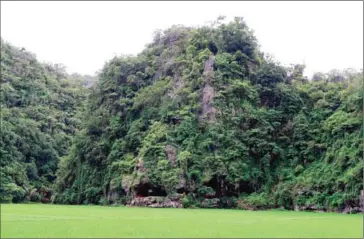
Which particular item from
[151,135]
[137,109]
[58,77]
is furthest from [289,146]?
[58,77]

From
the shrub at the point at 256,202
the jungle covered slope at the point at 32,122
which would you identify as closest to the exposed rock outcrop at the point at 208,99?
the shrub at the point at 256,202

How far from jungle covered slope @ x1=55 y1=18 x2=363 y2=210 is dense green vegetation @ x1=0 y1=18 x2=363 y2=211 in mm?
108

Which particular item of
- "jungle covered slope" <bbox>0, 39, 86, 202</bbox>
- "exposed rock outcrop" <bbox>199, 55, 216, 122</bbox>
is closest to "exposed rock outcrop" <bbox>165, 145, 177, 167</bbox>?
"exposed rock outcrop" <bbox>199, 55, 216, 122</bbox>

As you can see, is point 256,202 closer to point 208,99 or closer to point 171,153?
point 171,153

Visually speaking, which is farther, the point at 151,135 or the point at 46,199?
the point at 46,199

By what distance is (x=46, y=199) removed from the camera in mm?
54719

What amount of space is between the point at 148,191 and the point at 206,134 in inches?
297

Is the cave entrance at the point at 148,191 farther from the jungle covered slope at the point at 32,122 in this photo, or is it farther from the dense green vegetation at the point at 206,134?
the jungle covered slope at the point at 32,122

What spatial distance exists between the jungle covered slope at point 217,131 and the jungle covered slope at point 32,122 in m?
5.35

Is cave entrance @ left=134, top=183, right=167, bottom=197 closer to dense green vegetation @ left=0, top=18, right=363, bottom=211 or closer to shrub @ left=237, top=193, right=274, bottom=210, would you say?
dense green vegetation @ left=0, top=18, right=363, bottom=211

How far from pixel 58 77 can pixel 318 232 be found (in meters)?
66.0

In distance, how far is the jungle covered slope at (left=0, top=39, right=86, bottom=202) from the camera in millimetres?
53125

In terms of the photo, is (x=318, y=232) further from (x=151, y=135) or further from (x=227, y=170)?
(x=151, y=135)

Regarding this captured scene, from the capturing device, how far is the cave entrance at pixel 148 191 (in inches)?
1642
